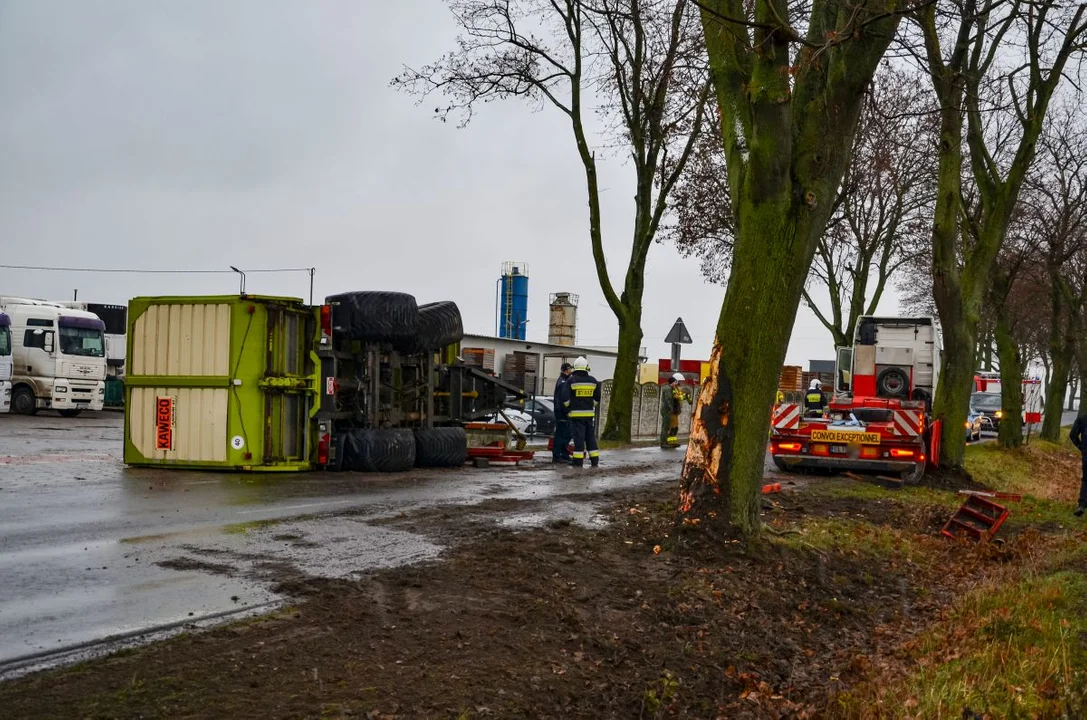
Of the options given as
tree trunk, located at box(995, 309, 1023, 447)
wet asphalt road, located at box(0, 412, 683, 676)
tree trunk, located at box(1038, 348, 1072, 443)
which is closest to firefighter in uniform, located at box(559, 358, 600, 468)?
wet asphalt road, located at box(0, 412, 683, 676)

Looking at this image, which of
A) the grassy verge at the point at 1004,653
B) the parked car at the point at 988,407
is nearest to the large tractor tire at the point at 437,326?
the grassy verge at the point at 1004,653

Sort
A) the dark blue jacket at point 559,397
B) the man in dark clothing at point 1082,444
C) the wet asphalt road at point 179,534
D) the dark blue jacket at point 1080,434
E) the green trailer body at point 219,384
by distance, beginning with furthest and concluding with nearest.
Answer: the dark blue jacket at point 559,397 < the dark blue jacket at point 1080,434 < the man in dark clothing at point 1082,444 < the green trailer body at point 219,384 < the wet asphalt road at point 179,534

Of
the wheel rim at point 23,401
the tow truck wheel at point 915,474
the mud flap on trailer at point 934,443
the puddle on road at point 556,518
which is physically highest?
the wheel rim at point 23,401

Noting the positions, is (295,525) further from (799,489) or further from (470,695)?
(799,489)

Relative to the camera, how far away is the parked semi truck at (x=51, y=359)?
100ft

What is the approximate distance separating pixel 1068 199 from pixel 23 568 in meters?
32.8

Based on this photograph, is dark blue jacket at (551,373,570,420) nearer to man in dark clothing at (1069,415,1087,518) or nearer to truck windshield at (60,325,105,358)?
man in dark clothing at (1069,415,1087,518)

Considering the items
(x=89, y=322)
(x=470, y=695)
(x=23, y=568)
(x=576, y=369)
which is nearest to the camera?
(x=470, y=695)

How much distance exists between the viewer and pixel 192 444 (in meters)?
13.7

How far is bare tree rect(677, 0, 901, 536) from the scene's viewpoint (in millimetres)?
8938

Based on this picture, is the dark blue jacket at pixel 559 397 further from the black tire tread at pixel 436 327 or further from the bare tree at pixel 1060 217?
the bare tree at pixel 1060 217

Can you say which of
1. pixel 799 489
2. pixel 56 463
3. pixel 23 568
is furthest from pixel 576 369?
pixel 23 568

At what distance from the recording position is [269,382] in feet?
44.7

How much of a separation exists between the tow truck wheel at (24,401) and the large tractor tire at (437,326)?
1966cm
